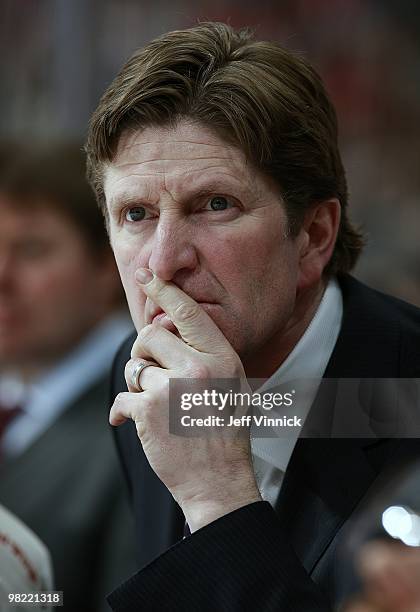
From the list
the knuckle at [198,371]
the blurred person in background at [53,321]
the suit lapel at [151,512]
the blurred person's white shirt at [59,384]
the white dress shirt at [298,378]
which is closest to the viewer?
the knuckle at [198,371]

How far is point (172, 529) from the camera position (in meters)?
2.34

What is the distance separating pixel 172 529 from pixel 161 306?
660 mm

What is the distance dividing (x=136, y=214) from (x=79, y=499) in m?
1.04

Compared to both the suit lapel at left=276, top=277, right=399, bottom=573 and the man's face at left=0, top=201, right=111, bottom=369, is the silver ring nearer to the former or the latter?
the suit lapel at left=276, top=277, right=399, bottom=573

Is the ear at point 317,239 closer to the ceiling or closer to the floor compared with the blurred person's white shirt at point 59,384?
closer to the ceiling

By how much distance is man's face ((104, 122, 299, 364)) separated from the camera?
1937 millimetres

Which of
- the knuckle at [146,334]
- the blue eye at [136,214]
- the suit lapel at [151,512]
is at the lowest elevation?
the suit lapel at [151,512]

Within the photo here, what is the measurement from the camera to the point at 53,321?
3.30 m

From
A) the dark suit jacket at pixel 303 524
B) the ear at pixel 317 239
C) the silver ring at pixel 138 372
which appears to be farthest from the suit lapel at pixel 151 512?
the ear at pixel 317 239

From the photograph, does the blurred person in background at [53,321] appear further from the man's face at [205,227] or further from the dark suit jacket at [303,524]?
the man's face at [205,227]

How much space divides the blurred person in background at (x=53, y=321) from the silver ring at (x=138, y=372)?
3.19ft

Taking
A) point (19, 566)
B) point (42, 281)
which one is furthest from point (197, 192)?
point (42, 281)

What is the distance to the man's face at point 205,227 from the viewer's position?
1937mm

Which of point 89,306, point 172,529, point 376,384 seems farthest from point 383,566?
point 89,306
